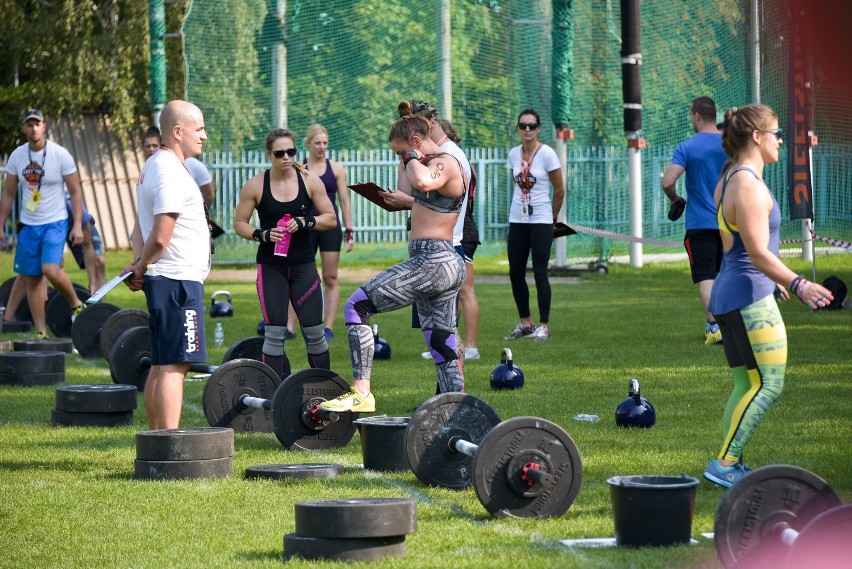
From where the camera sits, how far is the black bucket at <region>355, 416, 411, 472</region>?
6258 mm

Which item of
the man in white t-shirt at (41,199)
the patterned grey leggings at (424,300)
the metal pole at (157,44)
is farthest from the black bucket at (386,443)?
the metal pole at (157,44)

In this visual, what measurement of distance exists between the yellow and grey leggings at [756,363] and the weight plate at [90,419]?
162 inches

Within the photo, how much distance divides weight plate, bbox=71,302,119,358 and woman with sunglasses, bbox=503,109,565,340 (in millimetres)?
3963

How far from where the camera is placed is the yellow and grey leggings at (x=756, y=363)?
17.7 feet

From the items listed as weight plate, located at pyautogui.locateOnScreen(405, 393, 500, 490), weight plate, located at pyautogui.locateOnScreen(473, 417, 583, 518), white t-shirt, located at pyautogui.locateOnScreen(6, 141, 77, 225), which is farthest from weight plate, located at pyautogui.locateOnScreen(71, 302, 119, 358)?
weight plate, located at pyautogui.locateOnScreen(473, 417, 583, 518)

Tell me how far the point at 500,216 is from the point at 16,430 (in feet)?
62.0

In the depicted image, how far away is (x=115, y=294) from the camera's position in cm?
1770

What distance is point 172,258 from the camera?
6.49 m

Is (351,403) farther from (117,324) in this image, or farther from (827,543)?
(117,324)

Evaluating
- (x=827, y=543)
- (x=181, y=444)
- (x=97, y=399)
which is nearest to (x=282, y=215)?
(x=97, y=399)

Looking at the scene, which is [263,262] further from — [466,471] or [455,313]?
[466,471]

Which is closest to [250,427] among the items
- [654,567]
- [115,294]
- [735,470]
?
[735,470]

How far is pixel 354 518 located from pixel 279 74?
17503 millimetres

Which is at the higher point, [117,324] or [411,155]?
[411,155]
